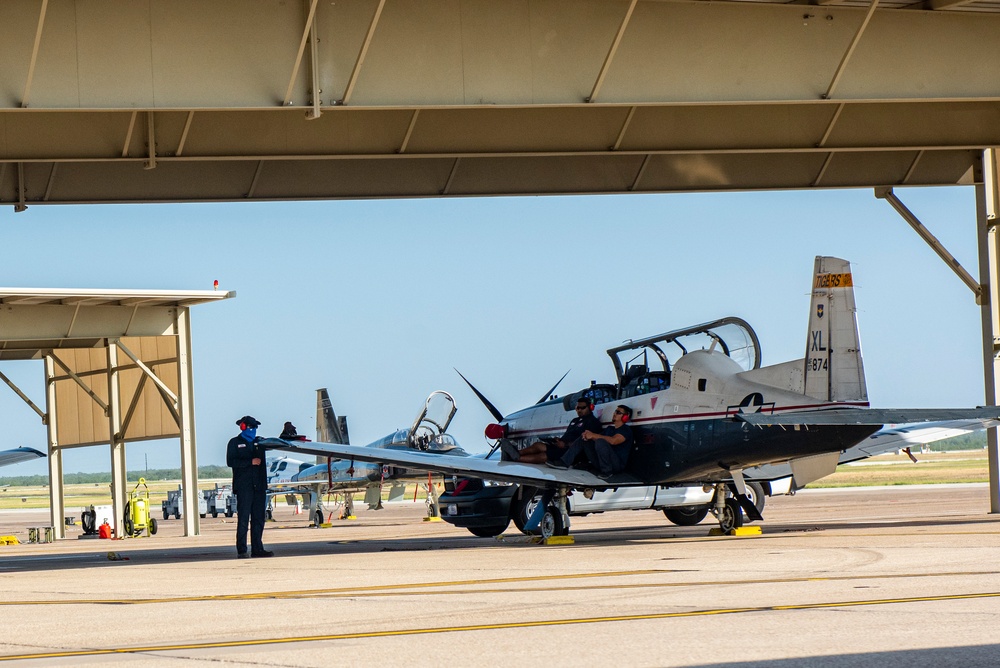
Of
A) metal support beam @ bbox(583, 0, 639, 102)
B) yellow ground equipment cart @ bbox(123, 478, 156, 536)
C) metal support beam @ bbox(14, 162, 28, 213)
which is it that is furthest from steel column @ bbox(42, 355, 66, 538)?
metal support beam @ bbox(583, 0, 639, 102)

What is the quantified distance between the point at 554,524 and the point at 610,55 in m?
6.21

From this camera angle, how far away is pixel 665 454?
53.1 feet

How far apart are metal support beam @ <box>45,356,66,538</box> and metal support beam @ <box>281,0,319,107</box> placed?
2092cm

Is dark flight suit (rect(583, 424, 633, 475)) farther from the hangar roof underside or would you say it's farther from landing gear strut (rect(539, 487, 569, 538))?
the hangar roof underside

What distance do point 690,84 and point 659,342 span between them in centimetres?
350

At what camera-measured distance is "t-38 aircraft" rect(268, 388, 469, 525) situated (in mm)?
27500

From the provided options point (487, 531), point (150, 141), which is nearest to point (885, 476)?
point (487, 531)

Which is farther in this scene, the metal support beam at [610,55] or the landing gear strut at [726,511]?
the landing gear strut at [726,511]

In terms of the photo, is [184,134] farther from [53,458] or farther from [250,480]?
[53,458]

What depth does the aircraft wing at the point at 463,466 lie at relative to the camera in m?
15.8

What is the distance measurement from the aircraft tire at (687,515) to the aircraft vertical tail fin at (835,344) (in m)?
6.33

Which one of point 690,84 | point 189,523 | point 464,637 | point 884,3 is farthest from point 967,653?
point 189,523

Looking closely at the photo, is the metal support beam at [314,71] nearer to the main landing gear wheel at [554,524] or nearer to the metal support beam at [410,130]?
the metal support beam at [410,130]

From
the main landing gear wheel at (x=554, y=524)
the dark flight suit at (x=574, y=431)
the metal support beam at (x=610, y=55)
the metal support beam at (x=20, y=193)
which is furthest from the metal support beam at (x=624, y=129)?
the metal support beam at (x=20, y=193)
